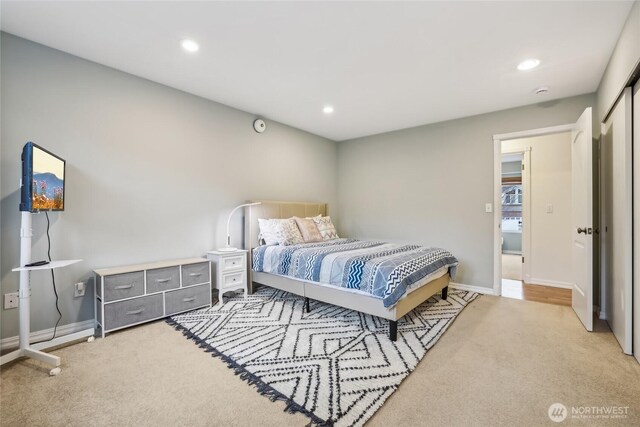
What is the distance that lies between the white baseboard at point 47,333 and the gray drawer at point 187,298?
26.1 inches

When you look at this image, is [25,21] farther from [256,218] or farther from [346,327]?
[346,327]

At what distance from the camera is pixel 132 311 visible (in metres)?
2.56

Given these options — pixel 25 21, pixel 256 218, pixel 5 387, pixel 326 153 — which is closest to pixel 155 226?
pixel 256 218

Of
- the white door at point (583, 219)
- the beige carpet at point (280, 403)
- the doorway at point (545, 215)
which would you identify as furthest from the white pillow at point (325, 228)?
the white door at point (583, 219)

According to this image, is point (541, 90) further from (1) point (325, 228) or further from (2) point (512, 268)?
(2) point (512, 268)

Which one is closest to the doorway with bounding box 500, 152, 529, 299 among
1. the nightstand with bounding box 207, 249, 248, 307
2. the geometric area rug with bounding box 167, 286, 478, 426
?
the geometric area rug with bounding box 167, 286, 478, 426

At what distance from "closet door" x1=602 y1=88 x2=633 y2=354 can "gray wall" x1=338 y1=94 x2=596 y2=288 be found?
1.04 m

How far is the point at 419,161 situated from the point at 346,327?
2.94m

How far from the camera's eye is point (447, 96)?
333 centimetres

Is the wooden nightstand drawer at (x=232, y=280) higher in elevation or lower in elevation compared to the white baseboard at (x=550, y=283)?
higher

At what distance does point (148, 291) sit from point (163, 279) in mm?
163

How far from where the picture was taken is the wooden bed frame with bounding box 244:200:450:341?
94.0 inches

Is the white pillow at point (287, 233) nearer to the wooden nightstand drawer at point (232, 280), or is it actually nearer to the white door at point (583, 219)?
the wooden nightstand drawer at point (232, 280)

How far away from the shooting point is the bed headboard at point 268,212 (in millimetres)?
3770
